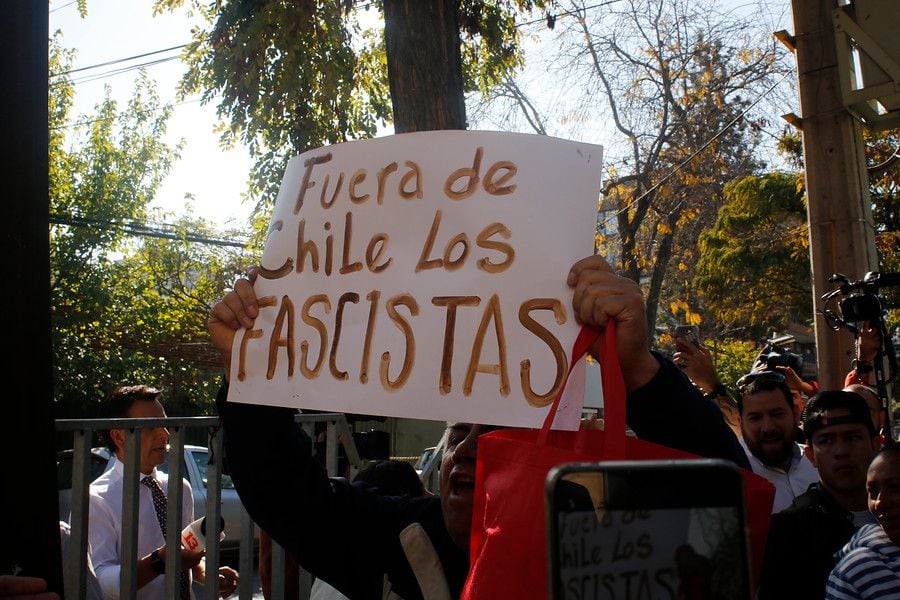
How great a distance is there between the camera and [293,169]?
2.25m

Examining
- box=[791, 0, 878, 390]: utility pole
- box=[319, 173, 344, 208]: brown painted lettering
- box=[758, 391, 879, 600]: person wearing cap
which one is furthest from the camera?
box=[791, 0, 878, 390]: utility pole

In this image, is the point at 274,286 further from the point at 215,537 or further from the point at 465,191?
the point at 215,537

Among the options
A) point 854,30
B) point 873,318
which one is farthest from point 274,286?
point 854,30

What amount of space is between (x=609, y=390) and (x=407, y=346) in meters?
0.56

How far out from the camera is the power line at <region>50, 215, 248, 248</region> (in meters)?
18.7

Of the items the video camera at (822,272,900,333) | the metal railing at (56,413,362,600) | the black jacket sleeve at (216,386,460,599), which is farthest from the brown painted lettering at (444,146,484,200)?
the video camera at (822,272,900,333)

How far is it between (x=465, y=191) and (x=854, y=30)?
466 centimetres

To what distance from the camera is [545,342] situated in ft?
5.62

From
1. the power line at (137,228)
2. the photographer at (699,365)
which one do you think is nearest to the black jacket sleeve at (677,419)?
the photographer at (699,365)

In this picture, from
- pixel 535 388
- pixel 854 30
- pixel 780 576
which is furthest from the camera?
pixel 854 30

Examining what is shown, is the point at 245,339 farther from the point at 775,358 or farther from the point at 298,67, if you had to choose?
the point at 298,67

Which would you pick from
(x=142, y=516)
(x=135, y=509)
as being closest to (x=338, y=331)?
(x=135, y=509)

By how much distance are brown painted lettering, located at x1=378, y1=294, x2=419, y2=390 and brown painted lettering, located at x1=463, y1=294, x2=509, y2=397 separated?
0.14 meters

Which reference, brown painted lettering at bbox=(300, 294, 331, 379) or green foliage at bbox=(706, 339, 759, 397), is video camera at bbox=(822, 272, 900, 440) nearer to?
brown painted lettering at bbox=(300, 294, 331, 379)
